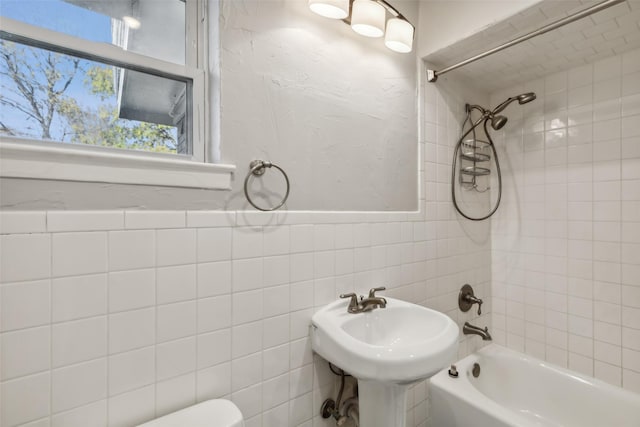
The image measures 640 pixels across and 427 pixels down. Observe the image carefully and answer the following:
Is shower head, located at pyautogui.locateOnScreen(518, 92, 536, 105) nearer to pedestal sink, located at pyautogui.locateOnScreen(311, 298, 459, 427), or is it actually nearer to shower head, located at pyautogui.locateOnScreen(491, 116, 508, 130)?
shower head, located at pyautogui.locateOnScreen(491, 116, 508, 130)

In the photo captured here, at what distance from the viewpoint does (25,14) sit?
82cm

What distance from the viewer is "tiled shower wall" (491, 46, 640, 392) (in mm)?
1565

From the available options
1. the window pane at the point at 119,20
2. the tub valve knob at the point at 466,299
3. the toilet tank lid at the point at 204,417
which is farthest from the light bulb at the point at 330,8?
the tub valve knob at the point at 466,299

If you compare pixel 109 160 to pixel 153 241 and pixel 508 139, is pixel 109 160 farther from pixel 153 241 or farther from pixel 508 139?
pixel 508 139

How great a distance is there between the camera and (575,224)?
174cm

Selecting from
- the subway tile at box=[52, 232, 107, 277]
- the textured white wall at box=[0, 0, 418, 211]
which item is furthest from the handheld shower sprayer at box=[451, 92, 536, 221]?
the subway tile at box=[52, 232, 107, 277]

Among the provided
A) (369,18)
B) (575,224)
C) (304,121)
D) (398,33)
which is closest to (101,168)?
(304,121)

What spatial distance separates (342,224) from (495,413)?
1.05m

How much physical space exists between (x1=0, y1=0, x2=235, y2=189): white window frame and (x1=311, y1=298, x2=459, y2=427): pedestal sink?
662mm

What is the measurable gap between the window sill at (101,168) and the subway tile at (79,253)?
0.15 m

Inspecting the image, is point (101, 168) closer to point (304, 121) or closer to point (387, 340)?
point (304, 121)

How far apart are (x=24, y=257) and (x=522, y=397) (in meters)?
2.39

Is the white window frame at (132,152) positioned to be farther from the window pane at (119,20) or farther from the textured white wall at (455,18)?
the textured white wall at (455,18)

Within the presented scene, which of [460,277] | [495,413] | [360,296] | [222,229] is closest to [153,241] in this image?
[222,229]
